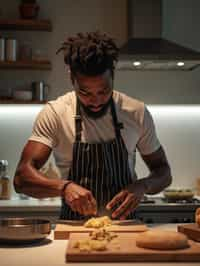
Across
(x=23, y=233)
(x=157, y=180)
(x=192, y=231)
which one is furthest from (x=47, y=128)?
(x=192, y=231)

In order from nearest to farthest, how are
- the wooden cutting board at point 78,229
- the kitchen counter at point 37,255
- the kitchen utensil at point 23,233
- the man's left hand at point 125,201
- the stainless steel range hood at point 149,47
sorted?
the kitchen counter at point 37,255
the kitchen utensil at point 23,233
the wooden cutting board at point 78,229
the man's left hand at point 125,201
the stainless steel range hood at point 149,47

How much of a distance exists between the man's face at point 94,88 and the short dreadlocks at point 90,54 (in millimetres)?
22

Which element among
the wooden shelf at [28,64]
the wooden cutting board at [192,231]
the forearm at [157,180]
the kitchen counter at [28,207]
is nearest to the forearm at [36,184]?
the forearm at [157,180]

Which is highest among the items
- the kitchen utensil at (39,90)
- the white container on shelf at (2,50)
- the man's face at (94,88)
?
the white container on shelf at (2,50)

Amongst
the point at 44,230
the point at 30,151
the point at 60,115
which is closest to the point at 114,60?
the point at 60,115

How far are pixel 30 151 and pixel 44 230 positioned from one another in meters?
0.52

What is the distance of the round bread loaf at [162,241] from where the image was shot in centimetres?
155

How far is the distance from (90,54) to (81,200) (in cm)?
56

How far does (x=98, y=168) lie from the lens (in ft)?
7.45

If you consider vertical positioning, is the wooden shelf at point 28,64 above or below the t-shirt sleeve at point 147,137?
above

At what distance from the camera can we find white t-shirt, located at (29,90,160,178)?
2.26 m

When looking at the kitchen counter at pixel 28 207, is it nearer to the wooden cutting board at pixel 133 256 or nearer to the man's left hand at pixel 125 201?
the man's left hand at pixel 125 201

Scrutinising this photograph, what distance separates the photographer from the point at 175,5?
3959 millimetres

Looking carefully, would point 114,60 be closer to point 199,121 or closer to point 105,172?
point 105,172
